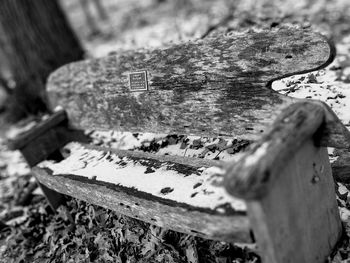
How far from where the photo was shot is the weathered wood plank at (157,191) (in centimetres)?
164

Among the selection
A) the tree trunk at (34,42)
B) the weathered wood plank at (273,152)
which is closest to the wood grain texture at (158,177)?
Answer: the weathered wood plank at (273,152)

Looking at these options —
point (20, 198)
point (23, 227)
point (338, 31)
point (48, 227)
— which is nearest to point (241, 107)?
point (48, 227)

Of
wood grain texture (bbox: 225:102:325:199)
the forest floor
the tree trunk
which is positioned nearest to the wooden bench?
wood grain texture (bbox: 225:102:325:199)

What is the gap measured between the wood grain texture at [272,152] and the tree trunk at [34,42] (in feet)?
14.1

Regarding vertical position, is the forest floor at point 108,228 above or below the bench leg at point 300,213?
below

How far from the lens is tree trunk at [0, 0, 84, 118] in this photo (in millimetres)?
4863

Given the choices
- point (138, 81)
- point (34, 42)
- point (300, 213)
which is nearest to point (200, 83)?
point (138, 81)

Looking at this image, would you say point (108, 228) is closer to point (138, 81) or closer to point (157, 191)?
point (157, 191)

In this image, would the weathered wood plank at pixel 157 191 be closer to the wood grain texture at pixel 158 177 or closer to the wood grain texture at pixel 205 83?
the wood grain texture at pixel 158 177

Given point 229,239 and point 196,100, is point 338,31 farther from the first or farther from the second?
point 229,239

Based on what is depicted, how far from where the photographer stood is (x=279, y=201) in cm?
156

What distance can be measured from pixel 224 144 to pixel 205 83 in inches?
27.0

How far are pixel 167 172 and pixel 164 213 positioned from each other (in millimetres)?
372

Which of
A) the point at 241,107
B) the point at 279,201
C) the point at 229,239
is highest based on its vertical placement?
the point at 241,107
